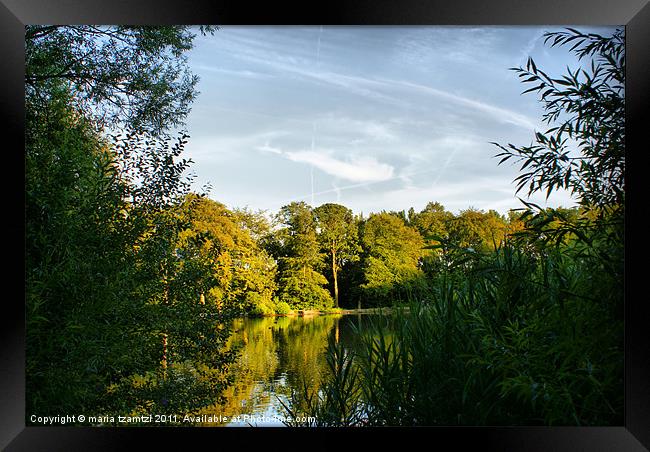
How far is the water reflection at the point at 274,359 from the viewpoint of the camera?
336 cm

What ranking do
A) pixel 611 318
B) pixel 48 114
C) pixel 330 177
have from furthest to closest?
pixel 330 177, pixel 48 114, pixel 611 318

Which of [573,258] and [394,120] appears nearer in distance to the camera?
[573,258]

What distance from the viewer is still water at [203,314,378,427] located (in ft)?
11.0

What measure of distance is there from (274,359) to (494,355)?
5.67ft

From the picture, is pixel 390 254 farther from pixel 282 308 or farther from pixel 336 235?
pixel 282 308

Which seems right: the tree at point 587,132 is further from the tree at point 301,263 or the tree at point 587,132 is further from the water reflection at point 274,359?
the water reflection at point 274,359

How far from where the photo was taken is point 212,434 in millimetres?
2789
